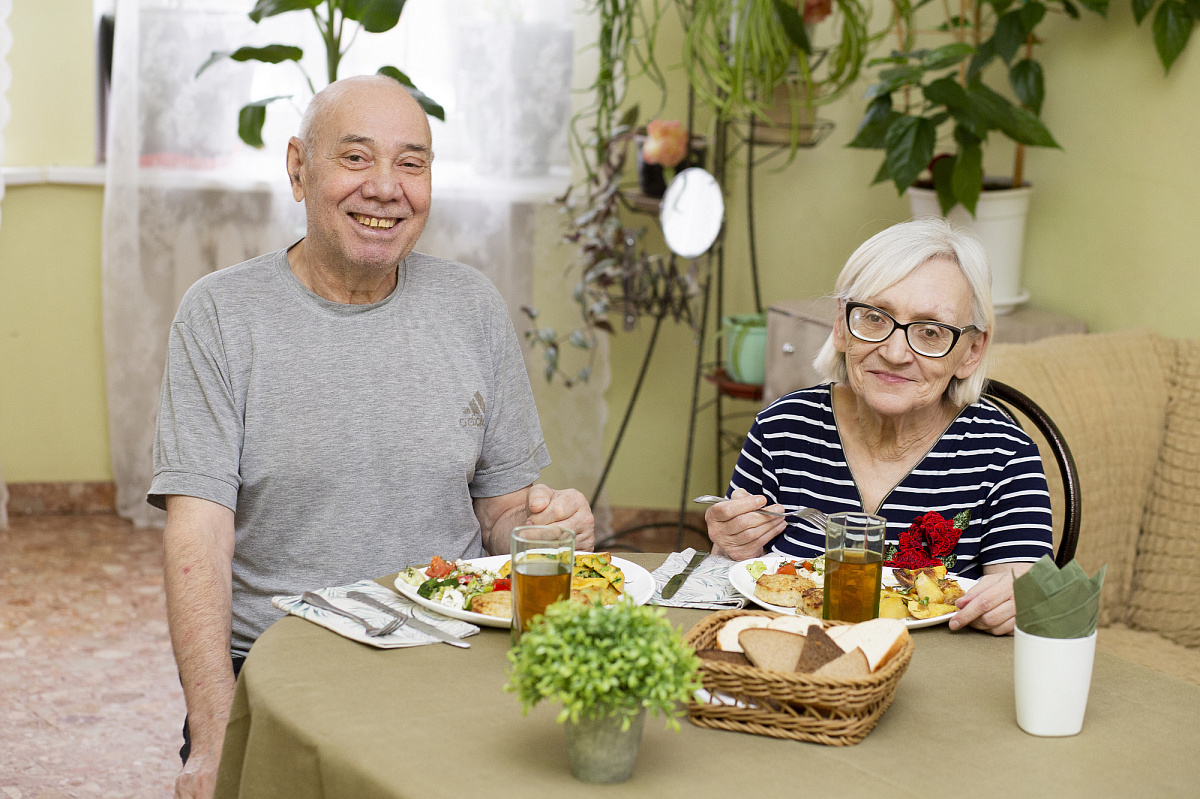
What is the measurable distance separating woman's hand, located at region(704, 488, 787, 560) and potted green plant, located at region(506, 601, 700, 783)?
2.02ft

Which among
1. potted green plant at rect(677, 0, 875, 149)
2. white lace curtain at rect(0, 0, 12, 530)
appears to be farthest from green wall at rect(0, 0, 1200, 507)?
potted green plant at rect(677, 0, 875, 149)

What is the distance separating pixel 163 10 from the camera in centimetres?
371

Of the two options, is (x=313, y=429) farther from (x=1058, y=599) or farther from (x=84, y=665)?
(x=84, y=665)

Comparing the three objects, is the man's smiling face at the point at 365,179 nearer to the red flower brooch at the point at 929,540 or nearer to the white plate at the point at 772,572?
the white plate at the point at 772,572

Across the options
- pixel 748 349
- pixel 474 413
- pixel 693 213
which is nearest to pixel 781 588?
pixel 474 413

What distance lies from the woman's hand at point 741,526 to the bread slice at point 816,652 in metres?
0.46

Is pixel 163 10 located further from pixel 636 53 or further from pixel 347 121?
pixel 347 121

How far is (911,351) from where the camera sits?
5.43ft

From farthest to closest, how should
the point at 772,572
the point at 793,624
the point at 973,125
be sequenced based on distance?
the point at 973,125, the point at 772,572, the point at 793,624

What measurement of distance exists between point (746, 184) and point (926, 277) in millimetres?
2252

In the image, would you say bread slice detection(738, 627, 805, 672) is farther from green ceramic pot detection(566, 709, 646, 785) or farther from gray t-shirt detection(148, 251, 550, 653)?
gray t-shirt detection(148, 251, 550, 653)

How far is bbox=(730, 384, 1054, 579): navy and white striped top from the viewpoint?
1.63 metres

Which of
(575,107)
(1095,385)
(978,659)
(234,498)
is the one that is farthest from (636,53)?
(978,659)

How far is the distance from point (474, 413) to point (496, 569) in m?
0.36
